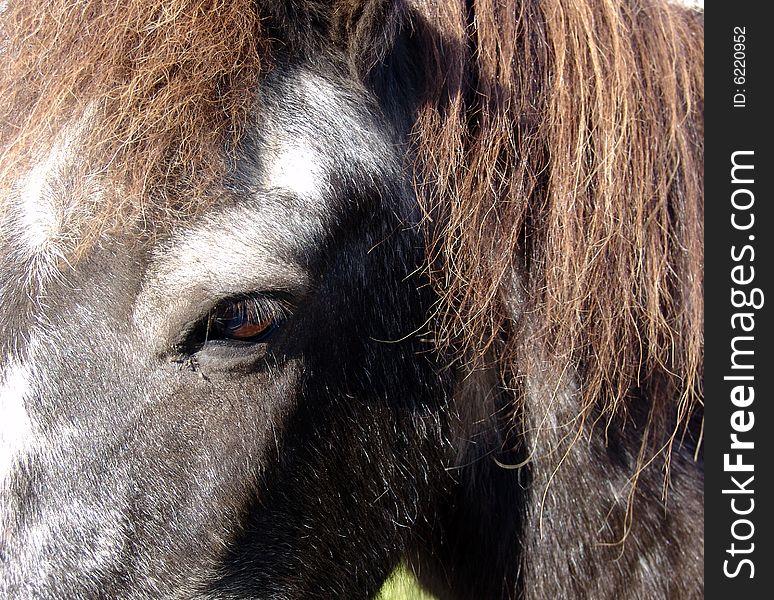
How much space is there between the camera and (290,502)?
134 centimetres

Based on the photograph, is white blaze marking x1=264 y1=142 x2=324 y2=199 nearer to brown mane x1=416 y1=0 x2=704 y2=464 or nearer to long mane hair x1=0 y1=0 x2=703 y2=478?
long mane hair x1=0 y1=0 x2=703 y2=478

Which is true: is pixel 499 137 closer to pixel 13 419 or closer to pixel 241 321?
pixel 241 321

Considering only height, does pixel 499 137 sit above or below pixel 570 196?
above

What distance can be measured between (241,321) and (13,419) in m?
0.40

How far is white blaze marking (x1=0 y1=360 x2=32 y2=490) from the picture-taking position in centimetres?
114

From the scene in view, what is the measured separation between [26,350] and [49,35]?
23.8 inches

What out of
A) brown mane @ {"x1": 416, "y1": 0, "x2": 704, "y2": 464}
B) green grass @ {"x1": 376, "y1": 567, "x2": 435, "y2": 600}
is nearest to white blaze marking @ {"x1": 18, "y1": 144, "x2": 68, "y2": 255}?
brown mane @ {"x1": 416, "y1": 0, "x2": 704, "y2": 464}

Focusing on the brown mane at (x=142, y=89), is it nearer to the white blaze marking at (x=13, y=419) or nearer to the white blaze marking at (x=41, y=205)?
the white blaze marking at (x=41, y=205)

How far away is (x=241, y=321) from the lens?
1.22 meters

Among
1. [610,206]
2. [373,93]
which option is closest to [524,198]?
[610,206]
